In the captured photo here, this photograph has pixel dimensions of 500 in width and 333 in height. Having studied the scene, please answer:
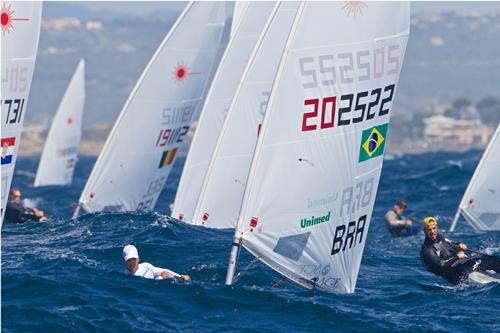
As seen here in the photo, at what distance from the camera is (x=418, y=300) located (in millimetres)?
16156

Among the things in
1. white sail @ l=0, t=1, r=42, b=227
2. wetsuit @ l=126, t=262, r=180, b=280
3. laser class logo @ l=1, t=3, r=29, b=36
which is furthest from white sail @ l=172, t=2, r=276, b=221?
wetsuit @ l=126, t=262, r=180, b=280

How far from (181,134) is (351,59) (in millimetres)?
10177

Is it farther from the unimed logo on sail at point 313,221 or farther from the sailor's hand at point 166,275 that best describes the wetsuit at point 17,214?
the unimed logo on sail at point 313,221

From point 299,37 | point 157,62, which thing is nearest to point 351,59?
point 299,37

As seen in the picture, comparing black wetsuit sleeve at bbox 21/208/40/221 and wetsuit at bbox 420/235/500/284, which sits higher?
wetsuit at bbox 420/235/500/284

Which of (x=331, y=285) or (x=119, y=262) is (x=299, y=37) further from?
(x=119, y=262)

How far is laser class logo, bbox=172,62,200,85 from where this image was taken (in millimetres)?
23938

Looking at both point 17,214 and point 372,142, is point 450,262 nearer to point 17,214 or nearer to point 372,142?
point 372,142

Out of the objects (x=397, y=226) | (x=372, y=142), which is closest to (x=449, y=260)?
(x=372, y=142)

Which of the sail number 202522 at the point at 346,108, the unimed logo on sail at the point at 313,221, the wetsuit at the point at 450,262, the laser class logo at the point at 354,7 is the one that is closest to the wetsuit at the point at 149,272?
the unimed logo on sail at the point at 313,221

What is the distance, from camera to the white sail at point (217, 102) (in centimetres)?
2223

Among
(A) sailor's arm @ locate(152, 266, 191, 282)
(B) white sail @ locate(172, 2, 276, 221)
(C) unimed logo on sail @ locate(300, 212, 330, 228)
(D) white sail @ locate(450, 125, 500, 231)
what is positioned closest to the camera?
(C) unimed logo on sail @ locate(300, 212, 330, 228)

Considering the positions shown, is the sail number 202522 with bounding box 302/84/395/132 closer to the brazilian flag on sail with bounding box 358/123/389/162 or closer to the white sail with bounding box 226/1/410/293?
the white sail with bounding box 226/1/410/293

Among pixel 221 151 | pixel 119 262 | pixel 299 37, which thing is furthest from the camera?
pixel 221 151
